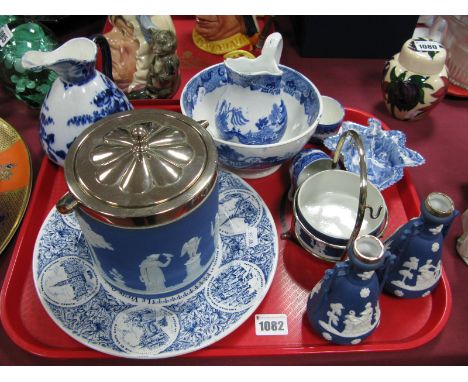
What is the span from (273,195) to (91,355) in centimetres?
57

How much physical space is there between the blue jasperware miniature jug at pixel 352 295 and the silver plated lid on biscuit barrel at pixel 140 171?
27 cm

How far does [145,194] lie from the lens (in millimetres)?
724

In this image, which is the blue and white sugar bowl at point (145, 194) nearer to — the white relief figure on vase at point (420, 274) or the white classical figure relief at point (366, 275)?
the white classical figure relief at point (366, 275)

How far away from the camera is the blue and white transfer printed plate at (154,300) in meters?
0.87

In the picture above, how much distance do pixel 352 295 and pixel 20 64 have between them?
114 cm

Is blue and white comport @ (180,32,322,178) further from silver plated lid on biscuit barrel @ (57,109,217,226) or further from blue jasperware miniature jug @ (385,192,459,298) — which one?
blue jasperware miniature jug @ (385,192,459,298)

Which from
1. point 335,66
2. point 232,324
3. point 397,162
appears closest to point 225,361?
point 232,324

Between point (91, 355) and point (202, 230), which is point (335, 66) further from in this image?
point (91, 355)

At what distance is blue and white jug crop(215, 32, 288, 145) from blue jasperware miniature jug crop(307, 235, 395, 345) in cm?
41

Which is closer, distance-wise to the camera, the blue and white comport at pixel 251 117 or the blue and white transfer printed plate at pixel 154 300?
the blue and white transfer printed plate at pixel 154 300

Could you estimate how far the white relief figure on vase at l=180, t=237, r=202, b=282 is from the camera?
824mm

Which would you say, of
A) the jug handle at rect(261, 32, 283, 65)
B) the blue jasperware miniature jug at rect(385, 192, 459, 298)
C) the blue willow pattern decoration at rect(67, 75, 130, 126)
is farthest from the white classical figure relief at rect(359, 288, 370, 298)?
the blue willow pattern decoration at rect(67, 75, 130, 126)

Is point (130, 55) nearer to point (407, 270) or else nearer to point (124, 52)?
point (124, 52)

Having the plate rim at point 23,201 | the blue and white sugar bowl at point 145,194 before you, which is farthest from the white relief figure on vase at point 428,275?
the plate rim at point 23,201
